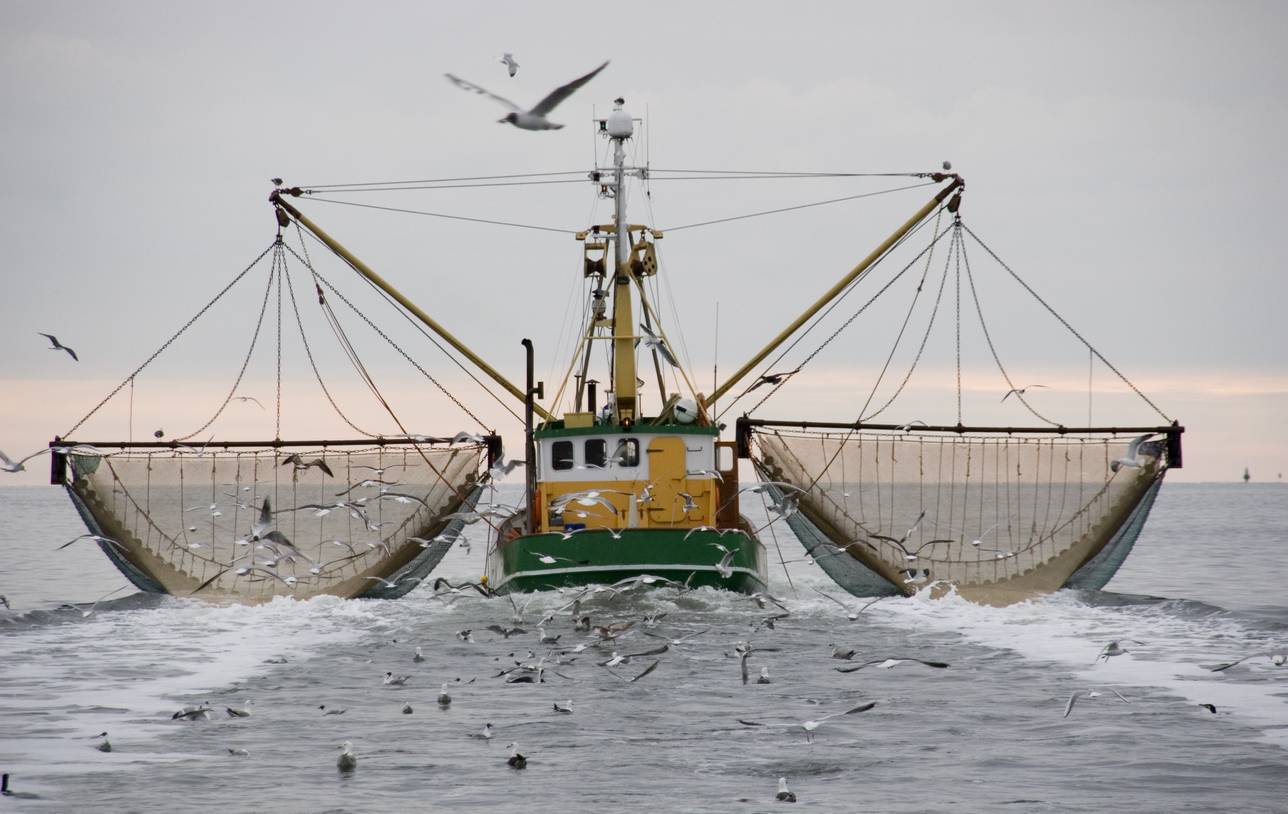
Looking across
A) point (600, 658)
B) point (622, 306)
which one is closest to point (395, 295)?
point (622, 306)

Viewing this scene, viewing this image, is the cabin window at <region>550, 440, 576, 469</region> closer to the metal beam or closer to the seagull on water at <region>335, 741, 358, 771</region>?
the metal beam

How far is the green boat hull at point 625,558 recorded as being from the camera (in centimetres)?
2977

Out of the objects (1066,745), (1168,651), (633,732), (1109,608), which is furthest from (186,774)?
(1109,608)

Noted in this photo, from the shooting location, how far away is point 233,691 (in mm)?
20594

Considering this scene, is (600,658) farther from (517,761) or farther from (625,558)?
(517,761)

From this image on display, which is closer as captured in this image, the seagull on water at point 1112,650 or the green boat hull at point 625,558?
the seagull on water at point 1112,650

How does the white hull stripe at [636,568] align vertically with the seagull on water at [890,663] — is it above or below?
above

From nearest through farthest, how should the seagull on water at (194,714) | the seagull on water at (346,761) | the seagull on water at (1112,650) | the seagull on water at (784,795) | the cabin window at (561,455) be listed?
the seagull on water at (784,795), the seagull on water at (346,761), the seagull on water at (194,714), the seagull on water at (1112,650), the cabin window at (561,455)

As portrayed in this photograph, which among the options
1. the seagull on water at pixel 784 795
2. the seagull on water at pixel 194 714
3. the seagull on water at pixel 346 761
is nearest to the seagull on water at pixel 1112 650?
the seagull on water at pixel 784 795

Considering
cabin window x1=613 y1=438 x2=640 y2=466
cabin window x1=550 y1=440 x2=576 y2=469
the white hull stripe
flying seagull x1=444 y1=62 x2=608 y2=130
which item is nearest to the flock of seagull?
the white hull stripe

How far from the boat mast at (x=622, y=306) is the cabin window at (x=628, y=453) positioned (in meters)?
1.40

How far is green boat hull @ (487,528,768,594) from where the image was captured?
97.7ft

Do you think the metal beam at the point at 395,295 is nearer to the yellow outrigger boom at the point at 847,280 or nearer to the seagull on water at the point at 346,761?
the yellow outrigger boom at the point at 847,280

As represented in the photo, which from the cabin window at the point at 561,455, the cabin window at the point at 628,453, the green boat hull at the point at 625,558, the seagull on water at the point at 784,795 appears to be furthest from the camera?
the cabin window at the point at 561,455
